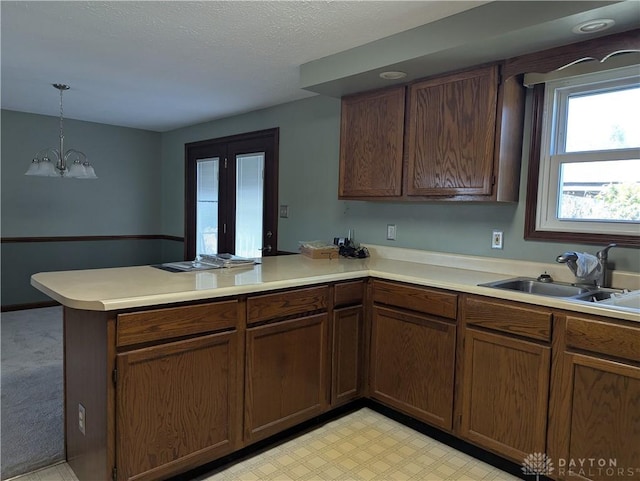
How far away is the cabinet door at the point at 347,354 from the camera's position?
2572 millimetres

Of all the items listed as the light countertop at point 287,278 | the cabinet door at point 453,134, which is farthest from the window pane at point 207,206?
the cabinet door at point 453,134

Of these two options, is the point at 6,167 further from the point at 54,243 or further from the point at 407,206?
the point at 407,206

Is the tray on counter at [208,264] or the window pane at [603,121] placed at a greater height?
the window pane at [603,121]

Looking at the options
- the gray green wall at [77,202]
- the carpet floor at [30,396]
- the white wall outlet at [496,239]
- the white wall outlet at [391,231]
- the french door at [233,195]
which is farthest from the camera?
the gray green wall at [77,202]

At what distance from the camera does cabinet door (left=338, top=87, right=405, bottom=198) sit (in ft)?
9.27

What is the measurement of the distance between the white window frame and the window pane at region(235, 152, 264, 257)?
8.65 feet

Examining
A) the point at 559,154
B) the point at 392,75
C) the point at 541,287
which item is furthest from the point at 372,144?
the point at 541,287

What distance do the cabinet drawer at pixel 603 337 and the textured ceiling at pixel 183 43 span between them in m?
1.52

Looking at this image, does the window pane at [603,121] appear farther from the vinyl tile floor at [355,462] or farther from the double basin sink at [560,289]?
the vinyl tile floor at [355,462]

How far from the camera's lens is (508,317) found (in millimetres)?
2037

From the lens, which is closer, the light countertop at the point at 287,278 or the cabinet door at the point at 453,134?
the light countertop at the point at 287,278

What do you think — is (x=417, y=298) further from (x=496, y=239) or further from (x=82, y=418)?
(x=82, y=418)

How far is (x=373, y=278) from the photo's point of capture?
8.73 ft

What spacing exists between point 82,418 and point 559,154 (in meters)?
2.75
